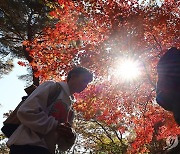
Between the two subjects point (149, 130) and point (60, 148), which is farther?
point (149, 130)

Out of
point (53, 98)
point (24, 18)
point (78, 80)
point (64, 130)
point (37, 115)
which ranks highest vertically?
point (24, 18)

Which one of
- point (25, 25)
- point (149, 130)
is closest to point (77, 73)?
point (149, 130)

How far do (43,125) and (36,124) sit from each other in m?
0.06

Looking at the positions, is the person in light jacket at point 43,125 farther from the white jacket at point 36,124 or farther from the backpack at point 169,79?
the backpack at point 169,79

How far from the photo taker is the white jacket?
200 cm

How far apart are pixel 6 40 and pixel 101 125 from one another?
10.5 meters

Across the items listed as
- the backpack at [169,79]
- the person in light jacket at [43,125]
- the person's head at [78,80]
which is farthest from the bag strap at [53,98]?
the backpack at [169,79]

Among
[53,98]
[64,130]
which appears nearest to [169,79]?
[64,130]

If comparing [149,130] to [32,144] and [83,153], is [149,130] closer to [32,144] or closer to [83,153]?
[32,144]

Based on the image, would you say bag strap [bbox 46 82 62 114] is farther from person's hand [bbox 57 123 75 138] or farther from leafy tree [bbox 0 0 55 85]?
leafy tree [bbox 0 0 55 85]

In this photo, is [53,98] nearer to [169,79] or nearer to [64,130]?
[64,130]

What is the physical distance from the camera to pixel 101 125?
21781 millimetres

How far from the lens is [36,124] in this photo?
1.99 metres

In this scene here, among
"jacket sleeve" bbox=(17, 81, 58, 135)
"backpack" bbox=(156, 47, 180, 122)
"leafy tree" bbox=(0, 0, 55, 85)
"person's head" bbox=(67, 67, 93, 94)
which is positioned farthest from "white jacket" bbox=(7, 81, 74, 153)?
"leafy tree" bbox=(0, 0, 55, 85)
